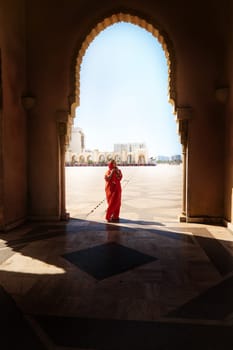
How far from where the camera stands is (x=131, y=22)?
6027 mm

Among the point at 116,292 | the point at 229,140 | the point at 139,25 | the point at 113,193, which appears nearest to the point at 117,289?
the point at 116,292

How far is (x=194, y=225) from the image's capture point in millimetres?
A: 5414

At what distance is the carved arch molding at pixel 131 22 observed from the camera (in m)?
5.68

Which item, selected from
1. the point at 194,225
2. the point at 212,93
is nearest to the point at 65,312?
the point at 194,225

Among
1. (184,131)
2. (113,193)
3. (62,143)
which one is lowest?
(113,193)

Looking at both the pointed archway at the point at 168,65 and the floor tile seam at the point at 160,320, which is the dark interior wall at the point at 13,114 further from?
the floor tile seam at the point at 160,320

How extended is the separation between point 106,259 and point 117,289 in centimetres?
86

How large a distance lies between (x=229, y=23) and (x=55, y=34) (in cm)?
369

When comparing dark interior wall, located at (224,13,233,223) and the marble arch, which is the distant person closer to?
the marble arch

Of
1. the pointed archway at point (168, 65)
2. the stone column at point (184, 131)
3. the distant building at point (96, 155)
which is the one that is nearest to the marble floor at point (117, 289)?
the stone column at point (184, 131)

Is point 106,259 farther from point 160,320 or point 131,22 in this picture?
point 131,22

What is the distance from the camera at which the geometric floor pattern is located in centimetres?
191

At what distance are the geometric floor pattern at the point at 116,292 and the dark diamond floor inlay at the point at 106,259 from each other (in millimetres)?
13

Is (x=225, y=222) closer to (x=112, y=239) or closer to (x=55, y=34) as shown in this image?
(x=112, y=239)
